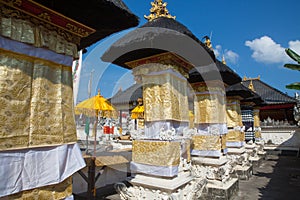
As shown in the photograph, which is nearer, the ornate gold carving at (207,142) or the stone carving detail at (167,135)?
the stone carving detail at (167,135)

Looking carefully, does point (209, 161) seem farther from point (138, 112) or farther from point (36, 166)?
point (138, 112)

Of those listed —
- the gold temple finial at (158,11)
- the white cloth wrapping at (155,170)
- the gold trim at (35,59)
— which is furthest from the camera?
the gold temple finial at (158,11)

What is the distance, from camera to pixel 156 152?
360cm

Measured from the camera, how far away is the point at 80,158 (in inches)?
95.0

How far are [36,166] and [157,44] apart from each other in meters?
2.43

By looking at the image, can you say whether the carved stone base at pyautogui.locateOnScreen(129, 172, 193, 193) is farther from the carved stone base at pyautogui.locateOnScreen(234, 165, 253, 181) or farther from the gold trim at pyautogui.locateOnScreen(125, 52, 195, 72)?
the carved stone base at pyautogui.locateOnScreen(234, 165, 253, 181)

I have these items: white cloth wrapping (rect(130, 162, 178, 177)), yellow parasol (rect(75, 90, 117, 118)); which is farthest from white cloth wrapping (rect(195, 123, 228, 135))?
yellow parasol (rect(75, 90, 117, 118))

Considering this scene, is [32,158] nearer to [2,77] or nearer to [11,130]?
[11,130]

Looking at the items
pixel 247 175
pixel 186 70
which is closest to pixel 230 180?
pixel 247 175

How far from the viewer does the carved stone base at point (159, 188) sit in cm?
333

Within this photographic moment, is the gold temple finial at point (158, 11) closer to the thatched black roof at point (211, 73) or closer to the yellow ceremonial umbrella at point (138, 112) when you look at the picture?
the thatched black roof at point (211, 73)

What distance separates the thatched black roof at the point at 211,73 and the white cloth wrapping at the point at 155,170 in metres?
2.56

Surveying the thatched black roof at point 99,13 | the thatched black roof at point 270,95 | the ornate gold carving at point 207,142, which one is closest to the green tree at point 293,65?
the ornate gold carving at point 207,142

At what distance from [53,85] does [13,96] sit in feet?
1.42
